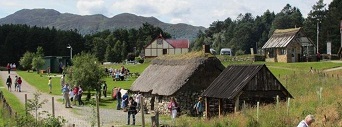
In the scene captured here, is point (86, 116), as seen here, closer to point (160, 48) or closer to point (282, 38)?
point (282, 38)

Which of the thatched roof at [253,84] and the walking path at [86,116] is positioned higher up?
the thatched roof at [253,84]

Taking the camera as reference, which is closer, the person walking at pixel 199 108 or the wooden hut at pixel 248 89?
the wooden hut at pixel 248 89

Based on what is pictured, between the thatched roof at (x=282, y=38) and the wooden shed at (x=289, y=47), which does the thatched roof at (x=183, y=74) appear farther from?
the thatched roof at (x=282, y=38)

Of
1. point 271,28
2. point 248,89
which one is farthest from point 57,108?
point 271,28

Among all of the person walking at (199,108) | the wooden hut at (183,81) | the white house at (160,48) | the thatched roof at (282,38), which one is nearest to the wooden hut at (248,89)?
the person walking at (199,108)

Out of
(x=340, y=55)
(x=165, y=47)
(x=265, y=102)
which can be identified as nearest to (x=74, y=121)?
(x=265, y=102)

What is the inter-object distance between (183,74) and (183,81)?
1.04 meters

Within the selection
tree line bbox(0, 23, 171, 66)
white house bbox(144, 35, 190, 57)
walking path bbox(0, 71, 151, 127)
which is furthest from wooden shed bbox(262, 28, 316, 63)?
tree line bbox(0, 23, 171, 66)

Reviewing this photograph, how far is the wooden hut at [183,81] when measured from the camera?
36.8 meters

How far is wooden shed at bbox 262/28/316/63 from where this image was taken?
71.6m

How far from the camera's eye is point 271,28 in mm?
145000

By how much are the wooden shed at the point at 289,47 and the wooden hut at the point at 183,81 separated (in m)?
33.8

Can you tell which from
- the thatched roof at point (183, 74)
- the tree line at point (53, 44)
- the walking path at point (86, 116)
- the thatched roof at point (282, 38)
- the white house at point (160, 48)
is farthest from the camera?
the tree line at point (53, 44)

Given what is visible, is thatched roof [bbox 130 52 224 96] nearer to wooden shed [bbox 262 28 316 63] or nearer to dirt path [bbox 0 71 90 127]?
dirt path [bbox 0 71 90 127]
